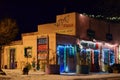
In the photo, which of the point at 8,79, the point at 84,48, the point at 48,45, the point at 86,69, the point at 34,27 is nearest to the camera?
the point at 8,79

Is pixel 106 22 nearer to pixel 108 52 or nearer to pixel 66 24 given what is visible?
pixel 108 52

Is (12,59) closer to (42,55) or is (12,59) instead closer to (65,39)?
(42,55)

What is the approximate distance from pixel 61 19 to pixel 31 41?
4.15 metres

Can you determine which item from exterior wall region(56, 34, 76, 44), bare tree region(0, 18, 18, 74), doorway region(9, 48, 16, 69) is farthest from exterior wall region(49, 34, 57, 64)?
doorway region(9, 48, 16, 69)

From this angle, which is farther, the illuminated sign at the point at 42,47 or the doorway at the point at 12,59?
the doorway at the point at 12,59

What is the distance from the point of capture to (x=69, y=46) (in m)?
37.8

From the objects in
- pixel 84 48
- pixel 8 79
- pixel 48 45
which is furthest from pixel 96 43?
pixel 8 79

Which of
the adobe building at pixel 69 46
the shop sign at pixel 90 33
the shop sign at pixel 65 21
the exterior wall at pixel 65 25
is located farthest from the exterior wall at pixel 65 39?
the shop sign at pixel 90 33

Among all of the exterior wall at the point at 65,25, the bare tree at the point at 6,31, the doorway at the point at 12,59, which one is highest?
the exterior wall at the point at 65,25

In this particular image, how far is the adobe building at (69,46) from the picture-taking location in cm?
3700

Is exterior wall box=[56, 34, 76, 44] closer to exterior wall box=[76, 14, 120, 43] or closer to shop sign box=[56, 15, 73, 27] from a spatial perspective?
exterior wall box=[76, 14, 120, 43]

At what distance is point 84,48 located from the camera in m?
39.8

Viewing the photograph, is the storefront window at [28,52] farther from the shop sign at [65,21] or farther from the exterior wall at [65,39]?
the exterior wall at [65,39]

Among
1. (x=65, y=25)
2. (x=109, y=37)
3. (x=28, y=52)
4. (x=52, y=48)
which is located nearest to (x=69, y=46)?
(x=52, y=48)
